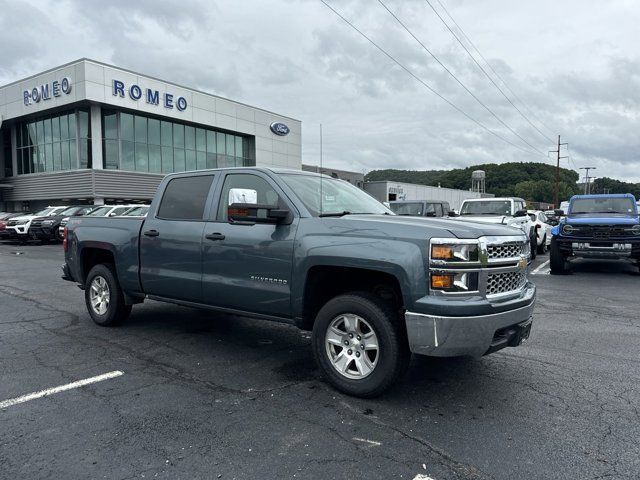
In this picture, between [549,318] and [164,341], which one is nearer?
[164,341]

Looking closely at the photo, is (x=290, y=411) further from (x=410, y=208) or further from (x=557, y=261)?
(x=410, y=208)

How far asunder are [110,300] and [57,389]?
209 centimetres

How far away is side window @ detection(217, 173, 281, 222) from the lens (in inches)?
180

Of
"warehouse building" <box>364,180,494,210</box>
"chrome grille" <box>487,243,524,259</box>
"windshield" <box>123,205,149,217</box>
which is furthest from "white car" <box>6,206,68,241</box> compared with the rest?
"warehouse building" <box>364,180,494,210</box>

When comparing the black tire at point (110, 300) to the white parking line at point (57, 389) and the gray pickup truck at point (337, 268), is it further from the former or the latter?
the white parking line at point (57, 389)

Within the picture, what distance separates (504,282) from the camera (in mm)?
3848

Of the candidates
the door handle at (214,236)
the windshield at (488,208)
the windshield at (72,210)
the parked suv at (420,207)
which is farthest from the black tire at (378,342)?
the windshield at (72,210)

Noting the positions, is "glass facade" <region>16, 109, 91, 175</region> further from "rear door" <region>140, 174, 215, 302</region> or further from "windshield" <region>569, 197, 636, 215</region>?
"rear door" <region>140, 174, 215, 302</region>

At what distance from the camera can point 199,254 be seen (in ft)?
16.3

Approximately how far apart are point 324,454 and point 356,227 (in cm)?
172

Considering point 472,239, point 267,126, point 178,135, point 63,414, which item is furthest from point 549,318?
point 267,126

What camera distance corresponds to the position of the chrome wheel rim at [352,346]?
152 inches

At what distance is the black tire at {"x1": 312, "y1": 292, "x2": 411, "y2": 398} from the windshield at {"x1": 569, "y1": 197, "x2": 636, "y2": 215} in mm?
10550

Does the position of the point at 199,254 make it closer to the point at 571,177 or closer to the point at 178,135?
the point at 178,135
